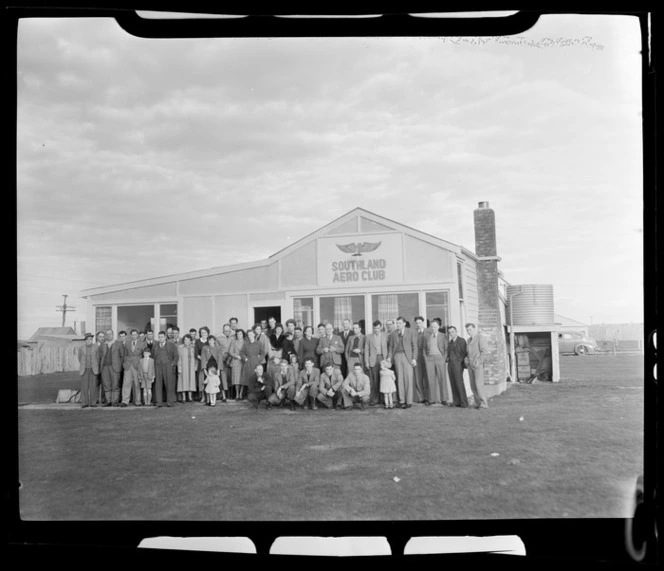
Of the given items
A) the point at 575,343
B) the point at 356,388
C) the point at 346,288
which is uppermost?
the point at 346,288

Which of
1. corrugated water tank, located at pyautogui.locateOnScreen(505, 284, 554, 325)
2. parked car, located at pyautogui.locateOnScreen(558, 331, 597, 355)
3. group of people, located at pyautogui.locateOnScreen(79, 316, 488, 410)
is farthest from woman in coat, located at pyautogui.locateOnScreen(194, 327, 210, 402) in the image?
parked car, located at pyautogui.locateOnScreen(558, 331, 597, 355)

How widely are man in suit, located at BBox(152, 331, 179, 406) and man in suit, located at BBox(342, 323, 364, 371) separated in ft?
2.69

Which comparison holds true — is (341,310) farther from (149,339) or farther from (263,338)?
(149,339)

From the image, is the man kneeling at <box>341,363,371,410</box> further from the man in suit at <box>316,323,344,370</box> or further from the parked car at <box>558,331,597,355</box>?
the parked car at <box>558,331,597,355</box>

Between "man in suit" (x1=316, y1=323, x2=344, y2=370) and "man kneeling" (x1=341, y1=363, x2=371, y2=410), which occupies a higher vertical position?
"man in suit" (x1=316, y1=323, x2=344, y2=370)

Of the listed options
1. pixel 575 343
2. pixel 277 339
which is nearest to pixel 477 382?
pixel 575 343

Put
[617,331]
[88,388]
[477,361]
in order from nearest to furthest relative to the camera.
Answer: [617,331], [477,361], [88,388]

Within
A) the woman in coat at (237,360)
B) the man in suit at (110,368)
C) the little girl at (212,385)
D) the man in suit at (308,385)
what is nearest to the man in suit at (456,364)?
the man in suit at (308,385)

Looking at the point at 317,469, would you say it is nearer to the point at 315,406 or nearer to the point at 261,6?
the point at 315,406

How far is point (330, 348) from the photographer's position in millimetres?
2498

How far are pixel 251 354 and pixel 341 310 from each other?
479mm

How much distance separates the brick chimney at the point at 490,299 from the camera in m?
2.23

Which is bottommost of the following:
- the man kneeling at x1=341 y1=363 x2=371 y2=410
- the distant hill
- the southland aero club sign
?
the man kneeling at x1=341 y1=363 x2=371 y2=410

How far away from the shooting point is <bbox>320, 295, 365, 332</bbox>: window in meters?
2.48
